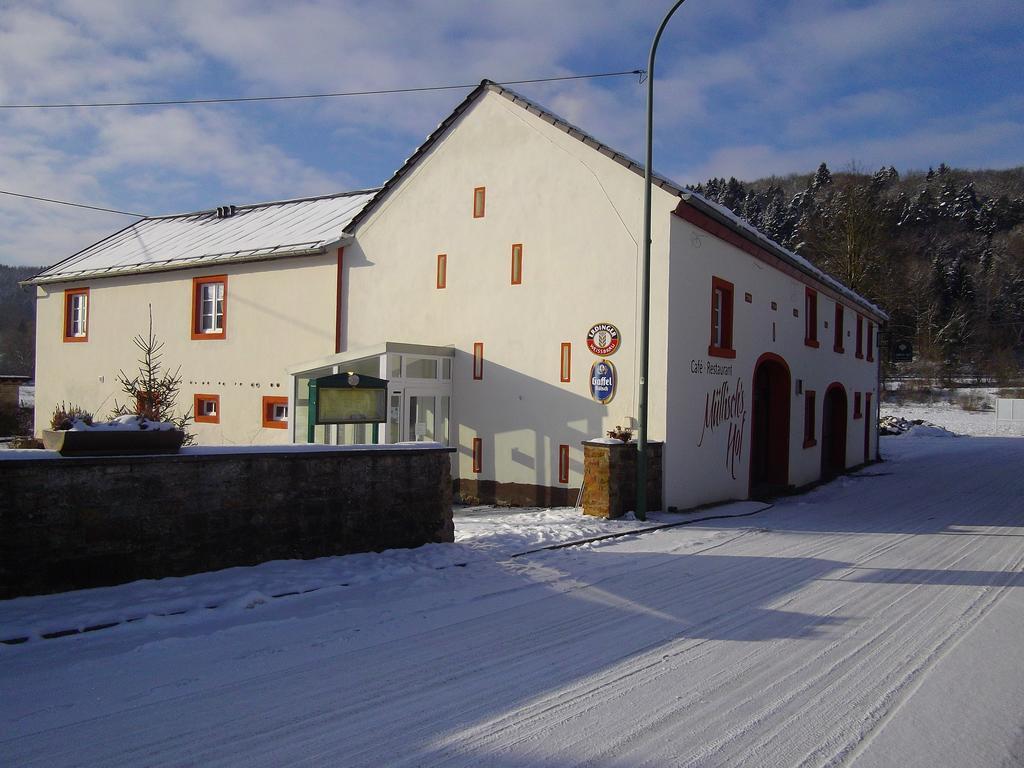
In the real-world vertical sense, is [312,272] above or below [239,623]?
above

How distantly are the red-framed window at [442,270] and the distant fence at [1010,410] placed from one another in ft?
147

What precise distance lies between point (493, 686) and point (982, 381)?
2727 inches

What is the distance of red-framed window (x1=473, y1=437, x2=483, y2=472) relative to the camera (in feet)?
53.8

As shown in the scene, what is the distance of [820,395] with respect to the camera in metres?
23.4

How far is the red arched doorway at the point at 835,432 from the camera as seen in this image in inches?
1028

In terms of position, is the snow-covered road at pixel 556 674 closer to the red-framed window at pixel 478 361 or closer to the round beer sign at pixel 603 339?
the round beer sign at pixel 603 339

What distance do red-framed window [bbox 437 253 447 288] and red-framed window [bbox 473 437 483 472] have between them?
11.2 feet

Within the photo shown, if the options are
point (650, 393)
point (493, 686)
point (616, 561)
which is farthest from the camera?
point (650, 393)

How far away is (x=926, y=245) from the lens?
8181cm

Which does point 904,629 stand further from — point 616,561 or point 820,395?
point 820,395

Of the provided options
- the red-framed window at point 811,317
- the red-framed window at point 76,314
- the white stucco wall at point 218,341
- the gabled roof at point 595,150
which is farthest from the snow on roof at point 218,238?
the red-framed window at point 811,317

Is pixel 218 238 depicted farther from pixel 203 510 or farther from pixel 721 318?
pixel 203 510

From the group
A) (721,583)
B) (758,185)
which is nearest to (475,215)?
(721,583)

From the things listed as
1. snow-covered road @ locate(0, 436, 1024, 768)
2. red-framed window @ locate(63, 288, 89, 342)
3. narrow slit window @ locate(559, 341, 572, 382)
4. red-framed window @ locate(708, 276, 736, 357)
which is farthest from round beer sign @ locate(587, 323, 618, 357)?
red-framed window @ locate(63, 288, 89, 342)
